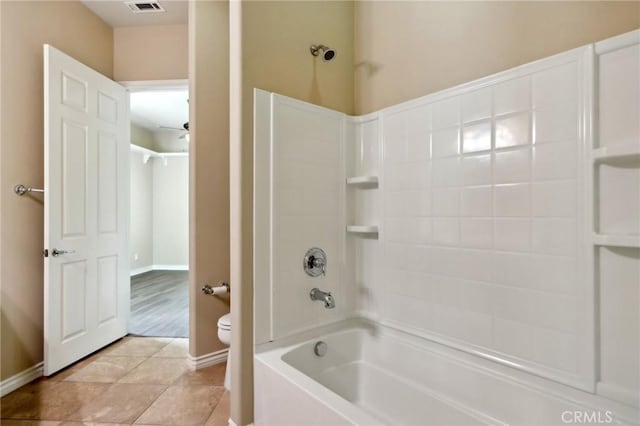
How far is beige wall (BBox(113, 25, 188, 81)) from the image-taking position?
2.90 m

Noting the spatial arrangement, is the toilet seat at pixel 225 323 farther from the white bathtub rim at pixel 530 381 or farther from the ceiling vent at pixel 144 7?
the ceiling vent at pixel 144 7

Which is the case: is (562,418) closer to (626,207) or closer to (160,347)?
(626,207)

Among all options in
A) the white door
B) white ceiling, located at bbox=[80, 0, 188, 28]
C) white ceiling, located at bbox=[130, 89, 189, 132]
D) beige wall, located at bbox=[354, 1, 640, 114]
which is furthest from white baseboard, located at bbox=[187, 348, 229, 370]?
white ceiling, located at bbox=[130, 89, 189, 132]

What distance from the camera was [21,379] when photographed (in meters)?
2.08

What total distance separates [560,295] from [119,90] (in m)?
3.65

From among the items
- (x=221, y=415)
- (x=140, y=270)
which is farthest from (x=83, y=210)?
(x=140, y=270)

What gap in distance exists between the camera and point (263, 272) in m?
1.54

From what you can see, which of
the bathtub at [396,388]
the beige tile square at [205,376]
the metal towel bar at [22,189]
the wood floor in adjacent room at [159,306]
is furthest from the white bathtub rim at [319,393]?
the metal towel bar at [22,189]

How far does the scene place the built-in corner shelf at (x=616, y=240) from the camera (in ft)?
3.25

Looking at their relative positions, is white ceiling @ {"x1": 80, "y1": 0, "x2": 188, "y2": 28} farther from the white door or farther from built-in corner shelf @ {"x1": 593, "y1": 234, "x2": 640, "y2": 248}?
built-in corner shelf @ {"x1": 593, "y1": 234, "x2": 640, "y2": 248}

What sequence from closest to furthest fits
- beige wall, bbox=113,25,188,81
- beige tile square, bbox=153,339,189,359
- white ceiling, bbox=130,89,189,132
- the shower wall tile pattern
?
the shower wall tile pattern, beige tile square, bbox=153,339,189,359, beige wall, bbox=113,25,188,81, white ceiling, bbox=130,89,189,132

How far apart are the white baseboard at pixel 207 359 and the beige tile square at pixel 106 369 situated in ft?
1.45

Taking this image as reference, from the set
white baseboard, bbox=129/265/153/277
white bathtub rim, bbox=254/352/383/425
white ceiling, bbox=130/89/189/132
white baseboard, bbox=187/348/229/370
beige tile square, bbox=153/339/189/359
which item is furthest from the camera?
white baseboard, bbox=129/265/153/277

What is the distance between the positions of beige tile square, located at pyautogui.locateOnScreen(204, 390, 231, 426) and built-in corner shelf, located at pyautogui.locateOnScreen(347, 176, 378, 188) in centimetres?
156
